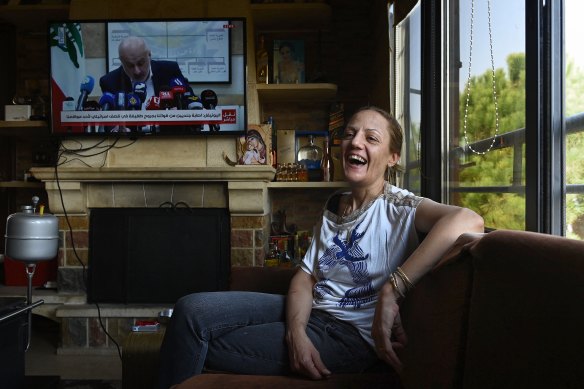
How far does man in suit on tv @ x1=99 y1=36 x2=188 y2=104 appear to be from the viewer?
11.3 ft

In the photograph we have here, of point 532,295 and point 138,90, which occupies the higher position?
point 138,90

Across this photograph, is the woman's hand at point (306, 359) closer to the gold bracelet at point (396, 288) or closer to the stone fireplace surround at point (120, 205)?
the gold bracelet at point (396, 288)

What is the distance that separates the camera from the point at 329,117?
4.13m

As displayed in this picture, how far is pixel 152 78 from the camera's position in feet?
11.3

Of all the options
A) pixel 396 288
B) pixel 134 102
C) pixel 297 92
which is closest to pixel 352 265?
pixel 396 288

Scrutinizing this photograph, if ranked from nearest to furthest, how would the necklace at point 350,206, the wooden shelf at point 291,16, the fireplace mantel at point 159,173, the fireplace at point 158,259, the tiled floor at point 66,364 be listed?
the necklace at point 350,206, the tiled floor at point 66,364, the fireplace mantel at point 159,173, the fireplace at point 158,259, the wooden shelf at point 291,16

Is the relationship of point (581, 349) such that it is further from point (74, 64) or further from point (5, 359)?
point (74, 64)

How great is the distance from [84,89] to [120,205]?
0.79 metres

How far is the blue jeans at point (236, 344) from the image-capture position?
4.87ft

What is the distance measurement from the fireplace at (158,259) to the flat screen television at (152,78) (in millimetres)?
622

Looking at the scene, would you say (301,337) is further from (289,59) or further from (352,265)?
(289,59)

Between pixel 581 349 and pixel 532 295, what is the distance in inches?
4.7

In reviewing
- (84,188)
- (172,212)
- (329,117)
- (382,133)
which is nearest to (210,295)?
(382,133)

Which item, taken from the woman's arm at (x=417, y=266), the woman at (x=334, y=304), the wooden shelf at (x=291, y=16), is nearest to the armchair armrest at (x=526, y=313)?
the woman's arm at (x=417, y=266)
